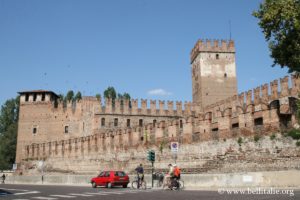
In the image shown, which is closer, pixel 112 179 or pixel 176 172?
pixel 176 172

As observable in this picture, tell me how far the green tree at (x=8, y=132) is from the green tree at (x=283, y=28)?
4462 centimetres

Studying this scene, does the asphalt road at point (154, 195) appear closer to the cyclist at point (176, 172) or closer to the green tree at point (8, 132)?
the cyclist at point (176, 172)

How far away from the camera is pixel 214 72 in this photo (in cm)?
4888

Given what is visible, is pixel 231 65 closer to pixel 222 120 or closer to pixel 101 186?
pixel 222 120

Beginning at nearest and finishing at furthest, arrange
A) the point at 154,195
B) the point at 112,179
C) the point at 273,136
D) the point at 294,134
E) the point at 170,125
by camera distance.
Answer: the point at 154,195
the point at 294,134
the point at 112,179
the point at 273,136
the point at 170,125

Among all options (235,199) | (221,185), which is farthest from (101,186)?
(235,199)

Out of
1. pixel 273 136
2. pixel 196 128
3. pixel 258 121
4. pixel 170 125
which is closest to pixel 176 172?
pixel 273 136

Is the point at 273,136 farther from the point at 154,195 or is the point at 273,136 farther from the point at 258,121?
the point at 154,195

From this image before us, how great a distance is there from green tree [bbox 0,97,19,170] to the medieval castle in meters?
6.55

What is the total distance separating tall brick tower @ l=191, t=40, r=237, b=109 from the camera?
1900 inches

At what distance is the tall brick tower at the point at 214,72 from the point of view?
4825 centimetres

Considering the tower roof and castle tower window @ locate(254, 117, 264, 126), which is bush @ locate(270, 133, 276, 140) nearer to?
castle tower window @ locate(254, 117, 264, 126)

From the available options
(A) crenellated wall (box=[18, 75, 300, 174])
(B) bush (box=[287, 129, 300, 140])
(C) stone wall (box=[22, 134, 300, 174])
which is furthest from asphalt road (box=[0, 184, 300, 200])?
(A) crenellated wall (box=[18, 75, 300, 174])

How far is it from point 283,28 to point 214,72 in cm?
3239
